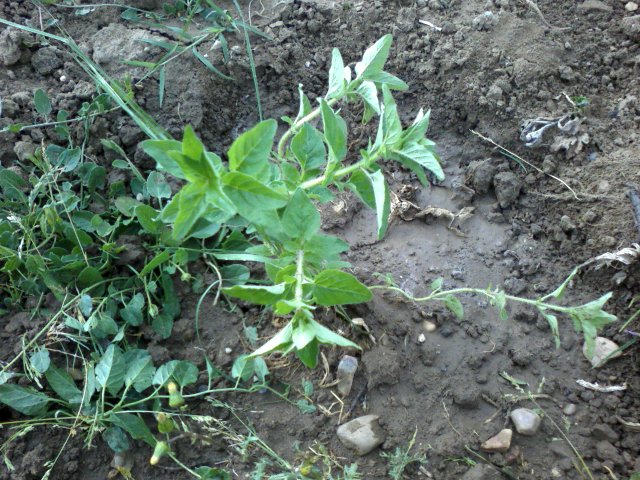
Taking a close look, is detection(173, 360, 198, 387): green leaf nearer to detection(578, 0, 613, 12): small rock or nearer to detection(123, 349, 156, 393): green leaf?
detection(123, 349, 156, 393): green leaf

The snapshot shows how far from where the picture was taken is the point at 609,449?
1882 millimetres

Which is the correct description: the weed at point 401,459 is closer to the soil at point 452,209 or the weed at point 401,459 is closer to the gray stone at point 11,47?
the soil at point 452,209

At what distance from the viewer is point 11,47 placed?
8.12 ft

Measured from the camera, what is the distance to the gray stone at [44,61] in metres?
2.50

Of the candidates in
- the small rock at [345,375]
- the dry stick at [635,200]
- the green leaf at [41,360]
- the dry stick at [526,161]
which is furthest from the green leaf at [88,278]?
the dry stick at [635,200]

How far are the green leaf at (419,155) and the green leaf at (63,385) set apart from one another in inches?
48.0

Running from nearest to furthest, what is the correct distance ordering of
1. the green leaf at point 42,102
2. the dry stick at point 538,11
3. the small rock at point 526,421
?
1. the small rock at point 526,421
2. the green leaf at point 42,102
3. the dry stick at point 538,11

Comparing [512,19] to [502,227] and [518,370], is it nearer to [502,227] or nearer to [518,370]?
[502,227]

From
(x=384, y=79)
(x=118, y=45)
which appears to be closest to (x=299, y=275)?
(x=384, y=79)

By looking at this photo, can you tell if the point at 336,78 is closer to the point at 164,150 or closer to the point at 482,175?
the point at 164,150

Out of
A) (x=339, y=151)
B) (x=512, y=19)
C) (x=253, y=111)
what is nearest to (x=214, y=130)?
(x=253, y=111)

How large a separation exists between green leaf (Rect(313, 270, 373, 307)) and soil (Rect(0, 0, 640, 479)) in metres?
0.45

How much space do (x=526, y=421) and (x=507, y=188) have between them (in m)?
0.92

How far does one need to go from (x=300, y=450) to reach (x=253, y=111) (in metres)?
1.47
